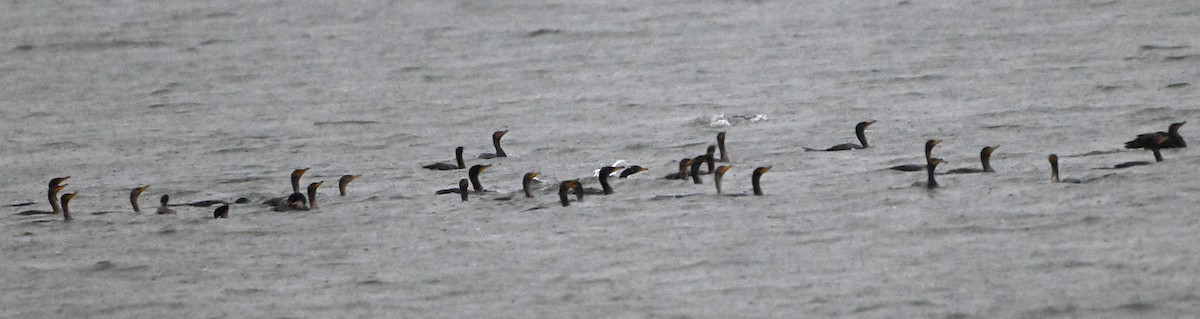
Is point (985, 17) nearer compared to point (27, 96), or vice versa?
point (27, 96)

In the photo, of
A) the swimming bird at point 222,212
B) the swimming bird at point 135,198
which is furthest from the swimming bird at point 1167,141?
the swimming bird at point 135,198

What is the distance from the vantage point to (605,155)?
19484mm

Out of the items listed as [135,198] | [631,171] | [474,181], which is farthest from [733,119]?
[135,198]

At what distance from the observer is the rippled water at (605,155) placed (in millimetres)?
12625

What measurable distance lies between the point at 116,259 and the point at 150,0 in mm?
24932

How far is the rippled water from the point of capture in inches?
497

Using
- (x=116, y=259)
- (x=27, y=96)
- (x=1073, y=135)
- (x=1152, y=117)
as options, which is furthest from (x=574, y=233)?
(x=27, y=96)

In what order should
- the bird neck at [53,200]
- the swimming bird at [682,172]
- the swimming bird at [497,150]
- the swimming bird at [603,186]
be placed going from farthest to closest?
the swimming bird at [497,150], the bird neck at [53,200], the swimming bird at [682,172], the swimming bird at [603,186]

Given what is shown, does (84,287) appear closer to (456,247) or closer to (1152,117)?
(456,247)

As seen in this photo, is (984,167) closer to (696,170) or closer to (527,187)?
(696,170)

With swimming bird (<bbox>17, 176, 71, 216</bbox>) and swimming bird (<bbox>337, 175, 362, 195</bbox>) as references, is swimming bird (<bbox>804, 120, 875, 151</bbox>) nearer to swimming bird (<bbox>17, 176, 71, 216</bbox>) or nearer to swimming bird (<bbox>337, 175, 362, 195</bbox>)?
swimming bird (<bbox>337, 175, 362, 195</bbox>)

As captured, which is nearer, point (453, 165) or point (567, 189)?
point (567, 189)

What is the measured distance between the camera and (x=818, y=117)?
21.3m

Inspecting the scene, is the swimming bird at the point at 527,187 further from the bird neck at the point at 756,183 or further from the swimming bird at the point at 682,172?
the bird neck at the point at 756,183
